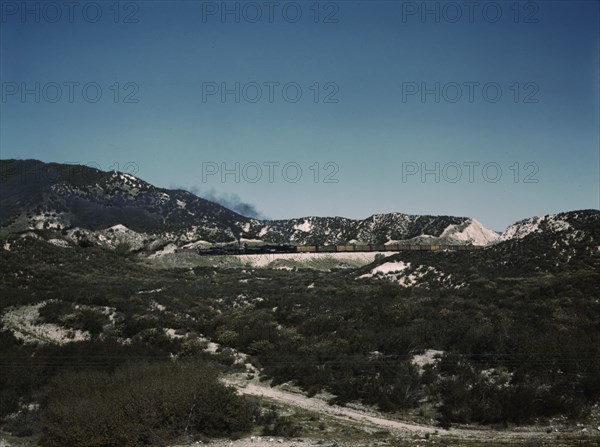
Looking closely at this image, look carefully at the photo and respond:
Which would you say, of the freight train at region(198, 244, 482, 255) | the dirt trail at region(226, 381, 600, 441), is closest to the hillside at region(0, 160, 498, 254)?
the freight train at region(198, 244, 482, 255)

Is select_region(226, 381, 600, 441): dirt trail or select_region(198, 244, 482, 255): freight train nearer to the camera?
select_region(226, 381, 600, 441): dirt trail

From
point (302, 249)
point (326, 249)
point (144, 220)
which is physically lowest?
point (302, 249)

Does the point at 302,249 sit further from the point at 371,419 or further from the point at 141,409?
the point at 141,409

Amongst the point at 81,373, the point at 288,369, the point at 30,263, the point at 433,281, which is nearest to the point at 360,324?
the point at 288,369

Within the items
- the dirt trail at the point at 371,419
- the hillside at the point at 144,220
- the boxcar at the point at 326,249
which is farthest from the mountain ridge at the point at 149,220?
the dirt trail at the point at 371,419

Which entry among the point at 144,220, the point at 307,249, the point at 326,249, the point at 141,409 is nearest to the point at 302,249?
the point at 307,249

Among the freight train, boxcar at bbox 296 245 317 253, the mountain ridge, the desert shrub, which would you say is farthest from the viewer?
the mountain ridge

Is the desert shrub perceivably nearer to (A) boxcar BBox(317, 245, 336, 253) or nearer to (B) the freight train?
(B) the freight train

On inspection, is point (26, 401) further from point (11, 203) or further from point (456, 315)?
point (11, 203)
